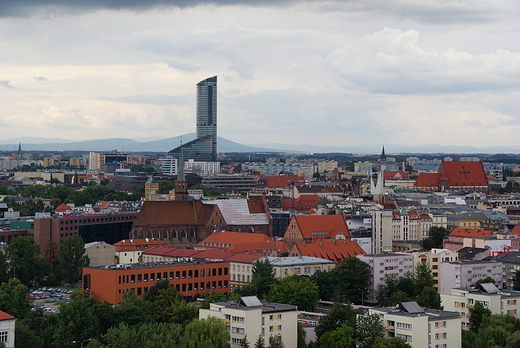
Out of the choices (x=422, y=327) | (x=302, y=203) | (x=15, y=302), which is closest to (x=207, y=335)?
(x=422, y=327)

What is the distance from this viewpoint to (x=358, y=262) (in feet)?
305

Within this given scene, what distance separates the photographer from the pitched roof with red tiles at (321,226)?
118 m

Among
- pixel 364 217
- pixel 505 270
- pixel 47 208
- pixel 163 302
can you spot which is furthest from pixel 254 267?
pixel 47 208

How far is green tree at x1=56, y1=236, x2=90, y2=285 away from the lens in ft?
347

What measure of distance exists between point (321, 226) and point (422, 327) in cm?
5914

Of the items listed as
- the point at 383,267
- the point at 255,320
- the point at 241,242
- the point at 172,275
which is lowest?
the point at 172,275

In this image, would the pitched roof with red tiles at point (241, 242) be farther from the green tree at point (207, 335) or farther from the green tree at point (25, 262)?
the green tree at point (207, 335)

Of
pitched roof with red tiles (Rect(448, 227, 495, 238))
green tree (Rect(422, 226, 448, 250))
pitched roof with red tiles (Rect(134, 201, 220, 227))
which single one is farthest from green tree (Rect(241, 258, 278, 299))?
pitched roof with red tiles (Rect(134, 201, 220, 227))

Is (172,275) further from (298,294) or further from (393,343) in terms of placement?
(393,343)

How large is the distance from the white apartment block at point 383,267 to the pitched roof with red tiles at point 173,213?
37.6m

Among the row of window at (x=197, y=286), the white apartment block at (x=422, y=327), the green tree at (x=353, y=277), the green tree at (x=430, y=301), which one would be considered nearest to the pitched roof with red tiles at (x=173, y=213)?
the row of window at (x=197, y=286)

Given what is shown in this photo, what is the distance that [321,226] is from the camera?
119500 millimetres

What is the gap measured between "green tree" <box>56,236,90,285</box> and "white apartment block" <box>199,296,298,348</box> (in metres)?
44.7

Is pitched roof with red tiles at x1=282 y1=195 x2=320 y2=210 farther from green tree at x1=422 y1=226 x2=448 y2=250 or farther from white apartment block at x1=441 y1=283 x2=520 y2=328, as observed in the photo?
white apartment block at x1=441 y1=283 x2=520 y2=328
